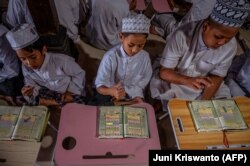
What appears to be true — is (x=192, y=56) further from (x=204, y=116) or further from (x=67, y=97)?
Answer: (x=67, y=97)

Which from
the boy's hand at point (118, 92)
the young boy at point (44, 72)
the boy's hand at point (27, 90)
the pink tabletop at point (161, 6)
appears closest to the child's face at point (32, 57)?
the young boy at point (44, 72)

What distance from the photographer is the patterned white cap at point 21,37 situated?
7.52 ft

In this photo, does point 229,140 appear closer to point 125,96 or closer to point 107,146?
point 107,146

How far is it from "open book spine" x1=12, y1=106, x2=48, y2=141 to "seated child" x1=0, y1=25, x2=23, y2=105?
0.90 m

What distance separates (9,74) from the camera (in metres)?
2.86

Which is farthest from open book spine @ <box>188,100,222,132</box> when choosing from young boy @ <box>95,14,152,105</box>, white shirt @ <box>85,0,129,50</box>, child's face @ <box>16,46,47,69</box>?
white shirt @ <box>85,0,129,50</box>

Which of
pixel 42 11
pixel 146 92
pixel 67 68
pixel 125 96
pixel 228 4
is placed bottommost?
pixel 146 92

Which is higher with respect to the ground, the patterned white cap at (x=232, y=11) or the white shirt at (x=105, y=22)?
the patterned white cap at (x=232, y=11)

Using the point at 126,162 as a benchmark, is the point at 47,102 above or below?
below

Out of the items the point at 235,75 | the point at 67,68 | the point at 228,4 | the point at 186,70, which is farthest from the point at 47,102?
the point at 235,75

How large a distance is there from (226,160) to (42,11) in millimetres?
2375

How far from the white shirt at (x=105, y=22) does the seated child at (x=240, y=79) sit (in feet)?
5.14

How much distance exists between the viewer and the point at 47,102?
2.75 meters

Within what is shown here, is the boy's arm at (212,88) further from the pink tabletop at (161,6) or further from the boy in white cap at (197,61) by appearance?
the pink tabletop at (161,6)
